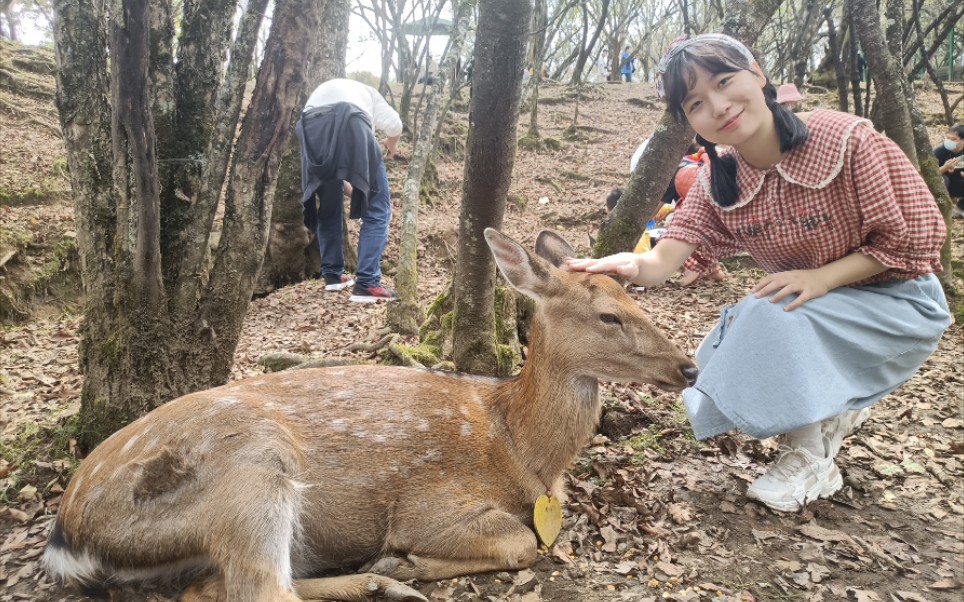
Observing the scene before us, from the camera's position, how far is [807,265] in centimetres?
314

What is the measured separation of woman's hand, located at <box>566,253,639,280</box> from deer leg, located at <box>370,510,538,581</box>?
4.33 ft

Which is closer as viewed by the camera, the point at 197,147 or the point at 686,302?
the point at 197,147

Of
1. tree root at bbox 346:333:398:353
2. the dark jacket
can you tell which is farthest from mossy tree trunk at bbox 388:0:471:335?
tree root at bbox 346:333:398:353

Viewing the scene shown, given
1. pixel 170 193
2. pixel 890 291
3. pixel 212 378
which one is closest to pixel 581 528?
pixel 890 291

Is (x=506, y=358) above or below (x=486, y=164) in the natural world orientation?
below

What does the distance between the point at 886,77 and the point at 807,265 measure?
3950mm

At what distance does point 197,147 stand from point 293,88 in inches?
23.3

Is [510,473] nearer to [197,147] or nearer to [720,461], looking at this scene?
[720,461]

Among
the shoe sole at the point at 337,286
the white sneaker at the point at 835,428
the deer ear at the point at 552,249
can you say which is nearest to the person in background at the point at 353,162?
the shoe sole at the point at 337,286

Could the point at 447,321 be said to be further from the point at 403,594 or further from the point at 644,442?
the point at 403,594

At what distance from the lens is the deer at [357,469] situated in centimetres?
248

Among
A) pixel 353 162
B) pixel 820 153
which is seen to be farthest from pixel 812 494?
pixel 353 162

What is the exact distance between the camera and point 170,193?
333cm

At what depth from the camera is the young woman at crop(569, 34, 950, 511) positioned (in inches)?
109
